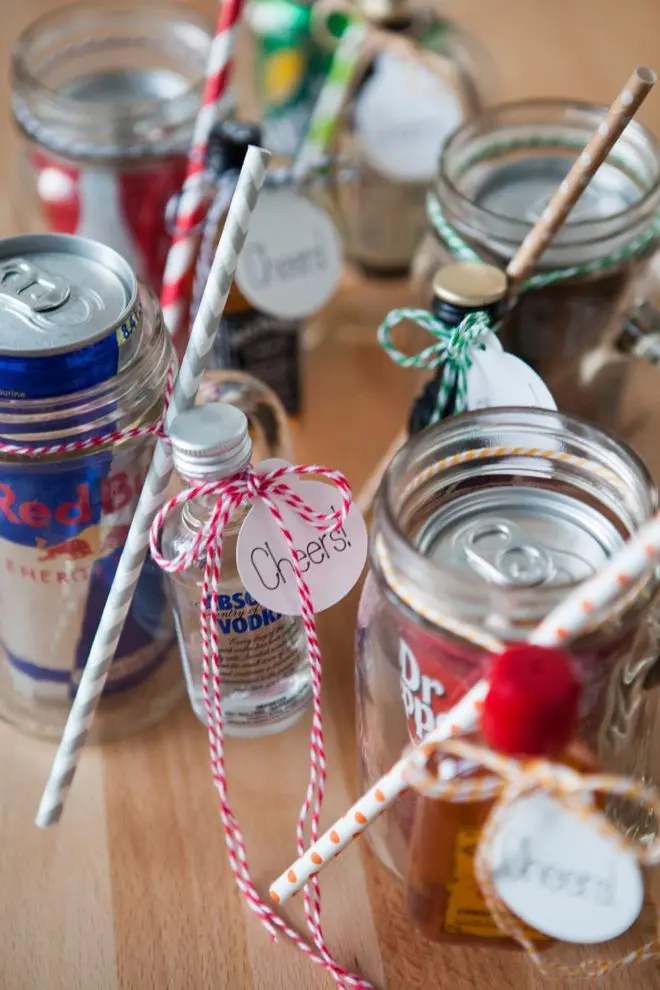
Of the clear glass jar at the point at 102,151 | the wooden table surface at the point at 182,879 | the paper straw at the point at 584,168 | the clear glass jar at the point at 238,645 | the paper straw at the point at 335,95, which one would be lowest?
the wooden table surface at the point at 182,879

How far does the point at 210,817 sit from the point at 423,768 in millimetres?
192

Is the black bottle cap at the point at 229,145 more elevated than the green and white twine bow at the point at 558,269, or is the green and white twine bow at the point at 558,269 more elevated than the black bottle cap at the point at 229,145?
the green and white twine bow at the point at 558,269

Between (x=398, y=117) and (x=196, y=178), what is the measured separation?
0.21 meters

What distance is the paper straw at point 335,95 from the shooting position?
84cm

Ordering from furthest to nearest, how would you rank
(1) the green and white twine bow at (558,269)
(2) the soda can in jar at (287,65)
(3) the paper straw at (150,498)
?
(2) the soda can in jar at (287,65) < (1) the green and white twine bow at (558,269) < (3) the paper straw at (150,498)

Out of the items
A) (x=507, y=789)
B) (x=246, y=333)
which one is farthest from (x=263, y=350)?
(x=507, y=789)

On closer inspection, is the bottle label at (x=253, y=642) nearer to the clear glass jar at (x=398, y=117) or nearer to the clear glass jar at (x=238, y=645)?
the clear glass jar at (x=238, y=645)

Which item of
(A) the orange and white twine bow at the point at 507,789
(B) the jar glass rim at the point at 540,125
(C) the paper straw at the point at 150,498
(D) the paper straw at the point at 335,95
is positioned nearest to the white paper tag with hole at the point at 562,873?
(A) the orange and white twine bow at the point at 507,789

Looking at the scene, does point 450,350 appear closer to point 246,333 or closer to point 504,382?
point 504,382

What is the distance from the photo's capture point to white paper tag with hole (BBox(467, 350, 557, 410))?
58cm

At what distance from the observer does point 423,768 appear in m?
0.46

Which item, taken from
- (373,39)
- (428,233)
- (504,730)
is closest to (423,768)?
(504,730)

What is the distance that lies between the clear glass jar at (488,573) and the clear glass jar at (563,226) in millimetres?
132

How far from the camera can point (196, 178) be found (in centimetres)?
71
